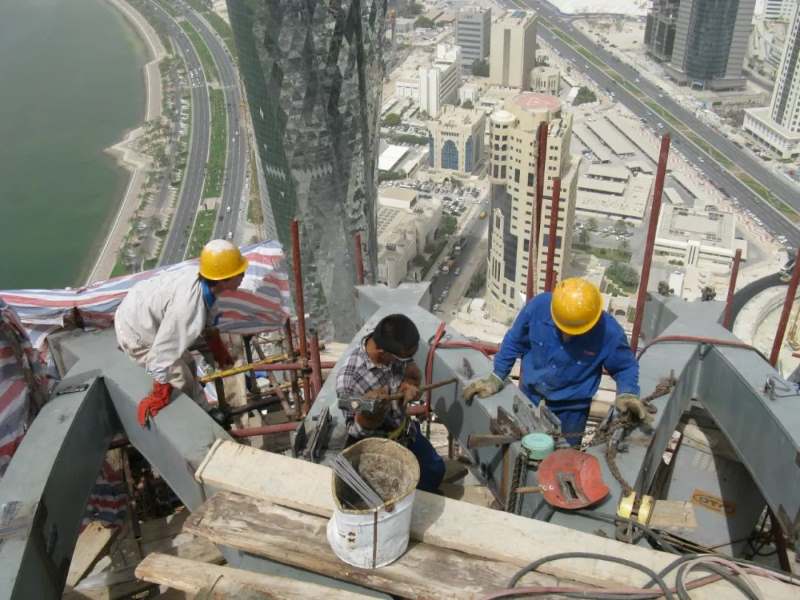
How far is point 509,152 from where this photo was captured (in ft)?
119

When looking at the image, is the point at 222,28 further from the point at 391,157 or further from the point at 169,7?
the point at 391,157

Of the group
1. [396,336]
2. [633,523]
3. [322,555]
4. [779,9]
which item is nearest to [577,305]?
[396,336]

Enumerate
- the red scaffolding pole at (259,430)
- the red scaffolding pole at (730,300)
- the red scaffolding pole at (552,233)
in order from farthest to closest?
1. the red scaffolding pole at (730,300)
2. the red scaffolding pole at (552,233)
3. the red scaffolding pole at (259,430)

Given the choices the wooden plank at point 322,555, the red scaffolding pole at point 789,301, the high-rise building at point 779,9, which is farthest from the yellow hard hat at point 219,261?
the high-rise building at point 779,9

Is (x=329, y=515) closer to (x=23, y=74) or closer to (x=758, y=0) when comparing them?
(x=23, y=74)

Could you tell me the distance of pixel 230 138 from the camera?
58156 mm

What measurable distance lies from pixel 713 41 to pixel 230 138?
4071 centimetres

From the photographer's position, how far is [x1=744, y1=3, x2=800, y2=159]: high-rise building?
51.4 meters

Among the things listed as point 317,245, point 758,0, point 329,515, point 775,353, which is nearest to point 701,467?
point 775,353

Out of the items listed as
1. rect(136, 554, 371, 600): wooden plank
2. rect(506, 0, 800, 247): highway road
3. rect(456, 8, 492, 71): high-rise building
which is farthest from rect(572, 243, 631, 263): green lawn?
rect(136, 554, 371, 600): wooden plank

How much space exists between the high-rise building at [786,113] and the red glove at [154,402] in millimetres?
56203

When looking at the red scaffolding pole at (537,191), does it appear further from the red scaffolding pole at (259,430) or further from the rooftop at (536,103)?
the rooftop at (536,103)

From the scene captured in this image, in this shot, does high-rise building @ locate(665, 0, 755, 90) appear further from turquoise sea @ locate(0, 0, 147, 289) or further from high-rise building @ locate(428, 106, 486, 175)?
turquoise sea @ locate(0, 0, 147, 289)

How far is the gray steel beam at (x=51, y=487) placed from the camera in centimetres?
338
